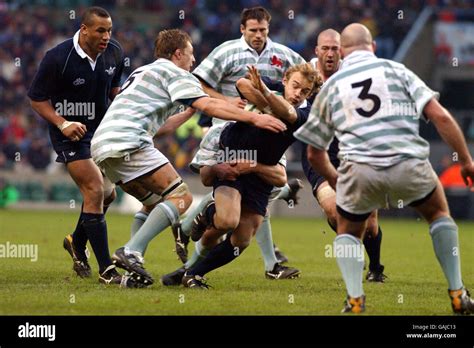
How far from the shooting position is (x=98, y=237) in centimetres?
891

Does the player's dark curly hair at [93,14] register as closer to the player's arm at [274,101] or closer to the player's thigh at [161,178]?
the player's thigh at [161,178]

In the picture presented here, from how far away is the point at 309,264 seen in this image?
37.4ft

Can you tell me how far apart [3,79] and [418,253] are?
56.5 feet

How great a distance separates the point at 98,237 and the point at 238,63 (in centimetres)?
236

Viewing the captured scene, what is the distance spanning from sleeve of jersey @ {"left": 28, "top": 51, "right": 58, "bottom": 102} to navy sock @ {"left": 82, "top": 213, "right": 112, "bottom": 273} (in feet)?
3.73

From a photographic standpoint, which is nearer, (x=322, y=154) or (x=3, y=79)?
(x=322, y=154)

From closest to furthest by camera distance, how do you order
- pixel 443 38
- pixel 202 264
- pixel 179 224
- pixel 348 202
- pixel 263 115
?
pixel 348 202 → pixel 263 115 → pixel 202 264 → pixel 179 224 → pixel 443 38

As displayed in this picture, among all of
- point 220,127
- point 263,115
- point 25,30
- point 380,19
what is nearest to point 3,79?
point 25,30

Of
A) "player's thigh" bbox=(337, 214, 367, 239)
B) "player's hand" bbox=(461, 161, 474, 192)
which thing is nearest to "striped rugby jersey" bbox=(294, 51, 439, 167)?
"player's hand" bbox=(461, 161, 474, 192)

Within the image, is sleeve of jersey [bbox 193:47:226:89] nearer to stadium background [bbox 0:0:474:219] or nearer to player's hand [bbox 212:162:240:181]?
player's hand [bbox 212:162:240:181]

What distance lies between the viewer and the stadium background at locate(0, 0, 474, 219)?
23234 millimetres

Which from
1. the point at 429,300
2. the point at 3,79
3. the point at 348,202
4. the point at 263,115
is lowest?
the point at 429,300

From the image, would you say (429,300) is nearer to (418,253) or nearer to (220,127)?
(220,127)

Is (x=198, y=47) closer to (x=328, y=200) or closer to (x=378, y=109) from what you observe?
(x=328, y=200)
